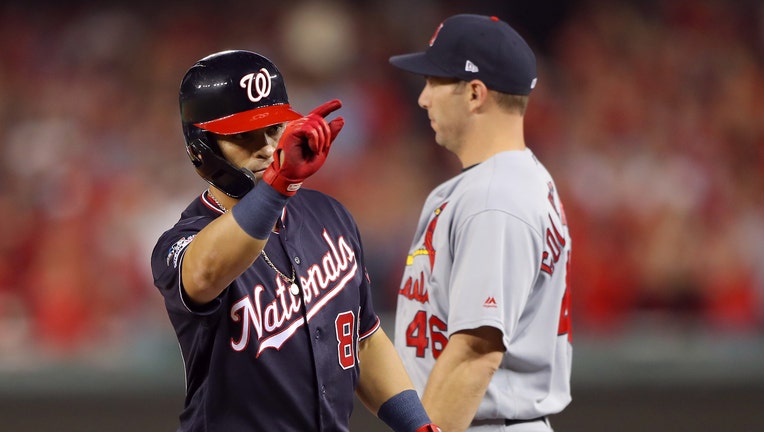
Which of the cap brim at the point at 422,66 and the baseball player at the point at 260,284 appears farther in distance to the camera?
the cap brim at the point at 422,66

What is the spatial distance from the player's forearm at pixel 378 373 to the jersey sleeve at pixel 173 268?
0.55m

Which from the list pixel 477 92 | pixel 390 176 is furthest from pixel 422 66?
pixel 390 176

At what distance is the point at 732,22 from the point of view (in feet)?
32.6

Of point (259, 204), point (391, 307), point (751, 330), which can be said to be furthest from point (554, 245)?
point (751, 330)

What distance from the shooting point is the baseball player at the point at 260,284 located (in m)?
2.00

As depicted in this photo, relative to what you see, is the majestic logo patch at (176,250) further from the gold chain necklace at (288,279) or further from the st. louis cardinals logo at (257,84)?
the st. louis cardinals logo at (257,84)

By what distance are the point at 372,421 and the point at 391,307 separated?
2.02 m

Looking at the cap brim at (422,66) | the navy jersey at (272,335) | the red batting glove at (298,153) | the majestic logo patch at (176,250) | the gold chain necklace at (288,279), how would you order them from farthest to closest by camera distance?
the cap brim at (422,66)
the gold chain necklace at (288,279)
the navy jersey at (272,335)
the majestic logo patch at (176,250)
the red batting glove at (298,153)

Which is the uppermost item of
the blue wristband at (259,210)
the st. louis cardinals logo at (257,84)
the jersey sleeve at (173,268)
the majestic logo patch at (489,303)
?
the st. louis cardinals logo at (257,84)

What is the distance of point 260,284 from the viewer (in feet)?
7.28

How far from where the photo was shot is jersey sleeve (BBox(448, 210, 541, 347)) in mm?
2705

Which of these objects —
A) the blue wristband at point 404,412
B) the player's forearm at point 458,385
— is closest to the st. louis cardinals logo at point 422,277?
the player's forearm at point 458,385

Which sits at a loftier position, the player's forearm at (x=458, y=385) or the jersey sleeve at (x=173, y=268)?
the jersey sleeve at (x=173, y=268)

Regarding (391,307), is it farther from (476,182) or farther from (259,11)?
(476,182)
